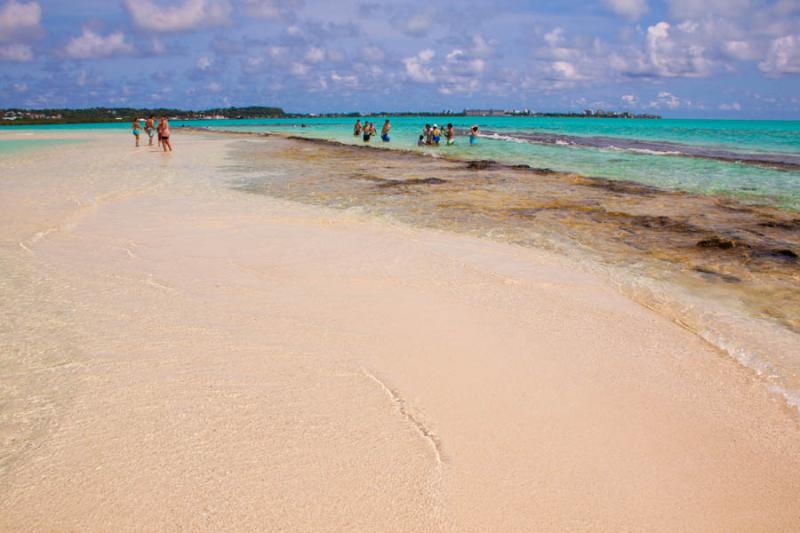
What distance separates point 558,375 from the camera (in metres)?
3.80

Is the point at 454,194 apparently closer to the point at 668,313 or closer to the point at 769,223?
the point at 769,223

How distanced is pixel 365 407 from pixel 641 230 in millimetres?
7603

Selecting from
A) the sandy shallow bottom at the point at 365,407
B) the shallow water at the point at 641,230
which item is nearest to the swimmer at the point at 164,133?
the shallow water at the point at 641,230

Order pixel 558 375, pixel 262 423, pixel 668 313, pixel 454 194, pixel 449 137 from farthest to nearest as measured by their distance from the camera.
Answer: pixel 449 137 < pixel 454 194 < pixel 668 313 < pixel 558 375 < pixel 262 423

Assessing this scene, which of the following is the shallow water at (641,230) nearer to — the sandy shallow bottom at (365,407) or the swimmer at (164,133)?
the sandy shallow bottom at (365,407)

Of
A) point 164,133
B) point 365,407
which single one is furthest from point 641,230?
point 164,133

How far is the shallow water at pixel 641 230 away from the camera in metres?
4.99

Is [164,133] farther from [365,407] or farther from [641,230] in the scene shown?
[365,407]

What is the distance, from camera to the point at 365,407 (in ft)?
10.9

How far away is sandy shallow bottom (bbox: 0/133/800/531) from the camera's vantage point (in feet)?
8.21

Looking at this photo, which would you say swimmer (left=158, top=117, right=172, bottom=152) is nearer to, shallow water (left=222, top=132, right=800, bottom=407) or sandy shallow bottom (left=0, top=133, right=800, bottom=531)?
shallow water (left=222, top=132, right=800, bottom=407)

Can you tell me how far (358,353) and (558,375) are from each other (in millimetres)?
1473

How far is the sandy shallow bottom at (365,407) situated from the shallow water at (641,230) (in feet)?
1.94

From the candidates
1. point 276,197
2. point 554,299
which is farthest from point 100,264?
point 276,197
